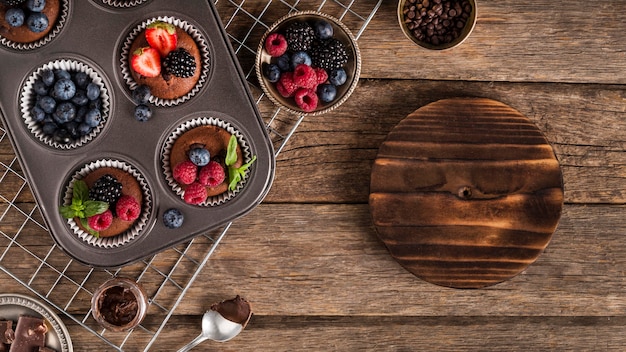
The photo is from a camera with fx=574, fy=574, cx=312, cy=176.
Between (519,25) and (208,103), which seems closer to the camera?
(208,103)

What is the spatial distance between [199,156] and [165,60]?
0.40 meters

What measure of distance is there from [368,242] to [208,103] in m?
1.00

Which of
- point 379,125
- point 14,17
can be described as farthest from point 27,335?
point 379,125

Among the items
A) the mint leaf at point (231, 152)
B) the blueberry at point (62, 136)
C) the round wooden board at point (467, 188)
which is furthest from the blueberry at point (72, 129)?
the round wooden board at point (467, 188)

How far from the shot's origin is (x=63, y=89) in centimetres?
223

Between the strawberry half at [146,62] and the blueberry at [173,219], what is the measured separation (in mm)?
552

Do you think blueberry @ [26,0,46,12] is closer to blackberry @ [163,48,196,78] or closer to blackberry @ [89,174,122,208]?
blackberry @ [163,48,196,78]

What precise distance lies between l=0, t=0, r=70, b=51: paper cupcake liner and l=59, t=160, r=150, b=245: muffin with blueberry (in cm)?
52

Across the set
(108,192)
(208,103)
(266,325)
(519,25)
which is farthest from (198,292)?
(519,25)

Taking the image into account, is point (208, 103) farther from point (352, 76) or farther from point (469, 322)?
point (469, 322)

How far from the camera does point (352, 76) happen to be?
8.06 feet

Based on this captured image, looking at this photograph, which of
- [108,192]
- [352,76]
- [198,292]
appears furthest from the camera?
[198,292]

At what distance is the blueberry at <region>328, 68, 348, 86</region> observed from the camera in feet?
7.99

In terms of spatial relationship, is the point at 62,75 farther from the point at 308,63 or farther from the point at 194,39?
the point at 308,63
